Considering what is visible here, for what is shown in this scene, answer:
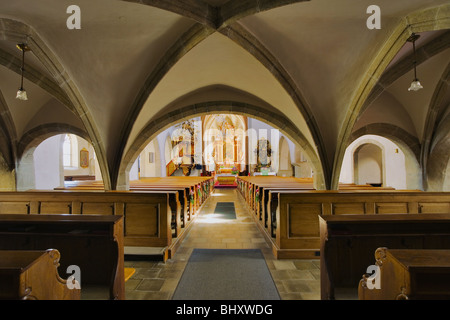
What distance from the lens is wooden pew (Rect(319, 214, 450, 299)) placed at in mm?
2484

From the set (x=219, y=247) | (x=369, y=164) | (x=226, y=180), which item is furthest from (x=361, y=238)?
(x=226, y=180)

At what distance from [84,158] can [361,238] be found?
18.3m

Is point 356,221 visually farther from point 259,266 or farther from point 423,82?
point 423,82

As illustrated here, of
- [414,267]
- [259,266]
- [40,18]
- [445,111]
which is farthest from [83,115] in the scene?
[445,111]

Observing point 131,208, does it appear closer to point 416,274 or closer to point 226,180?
point 416,274

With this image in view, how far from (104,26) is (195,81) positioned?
2.69 m

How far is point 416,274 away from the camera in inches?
53.4

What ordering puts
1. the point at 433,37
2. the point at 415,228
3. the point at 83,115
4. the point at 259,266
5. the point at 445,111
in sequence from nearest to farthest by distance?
the point at 415,228, the point at 259,266, the point at 433,37, the point at 83,115, the point at 445,111

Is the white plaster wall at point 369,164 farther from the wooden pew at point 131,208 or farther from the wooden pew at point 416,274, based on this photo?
the wooden pew at point 416,274

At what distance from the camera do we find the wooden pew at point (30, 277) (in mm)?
1354

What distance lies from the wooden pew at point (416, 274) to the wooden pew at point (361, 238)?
0.84 metres

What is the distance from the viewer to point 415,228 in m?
2.64
